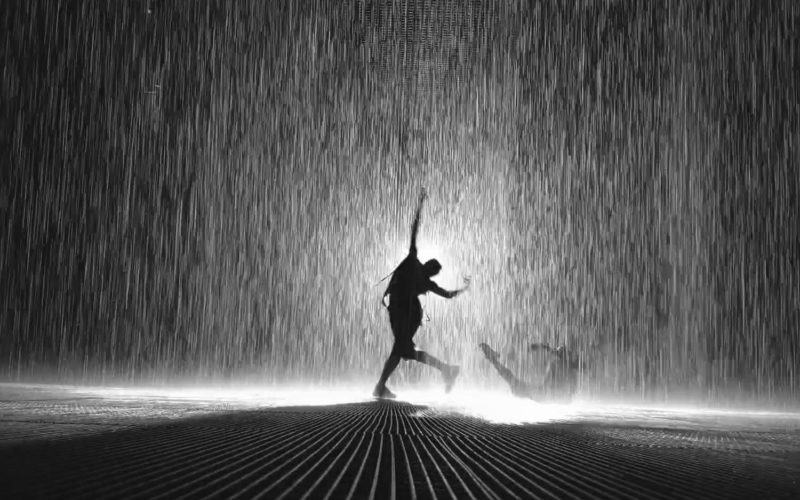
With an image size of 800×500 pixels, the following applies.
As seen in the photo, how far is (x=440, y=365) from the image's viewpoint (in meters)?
7.01

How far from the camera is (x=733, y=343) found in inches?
345

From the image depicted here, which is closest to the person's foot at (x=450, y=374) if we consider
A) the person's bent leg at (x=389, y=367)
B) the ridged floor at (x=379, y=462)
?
the person's bent leg at (x=389, y=367)

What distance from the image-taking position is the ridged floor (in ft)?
4.92

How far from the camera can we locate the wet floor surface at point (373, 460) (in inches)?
59.4

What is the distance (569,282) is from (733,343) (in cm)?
241

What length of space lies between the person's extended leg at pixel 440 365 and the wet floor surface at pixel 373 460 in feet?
11.4

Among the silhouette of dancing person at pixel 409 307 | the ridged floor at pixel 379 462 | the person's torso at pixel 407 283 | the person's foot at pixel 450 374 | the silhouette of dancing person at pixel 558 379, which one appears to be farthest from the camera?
the person's foot at pixel 450 374

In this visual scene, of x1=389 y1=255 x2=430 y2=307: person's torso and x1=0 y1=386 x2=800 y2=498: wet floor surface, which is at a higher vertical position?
x1=389 y1=255 x2=430 y2=307: person's torso

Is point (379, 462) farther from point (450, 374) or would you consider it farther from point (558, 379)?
point (450, 374)

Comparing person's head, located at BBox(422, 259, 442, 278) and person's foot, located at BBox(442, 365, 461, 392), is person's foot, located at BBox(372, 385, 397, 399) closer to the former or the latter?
person's foot, located at BBox(442, 365, 461, 392)

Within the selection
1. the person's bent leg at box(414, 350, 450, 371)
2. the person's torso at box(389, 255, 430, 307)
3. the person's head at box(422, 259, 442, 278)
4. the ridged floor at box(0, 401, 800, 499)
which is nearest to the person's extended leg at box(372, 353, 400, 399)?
the person's bent leg at box(414, 350, 450, 371)

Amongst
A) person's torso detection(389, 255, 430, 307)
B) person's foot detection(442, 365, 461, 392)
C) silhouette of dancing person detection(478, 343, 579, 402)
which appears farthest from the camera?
person's foot detection(442, 365, 461, 392)

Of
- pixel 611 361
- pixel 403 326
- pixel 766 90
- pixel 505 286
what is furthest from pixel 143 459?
pixel 766 90

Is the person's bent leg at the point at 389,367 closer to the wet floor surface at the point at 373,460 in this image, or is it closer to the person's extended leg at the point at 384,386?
the person's extended leg at the point at 384,386
